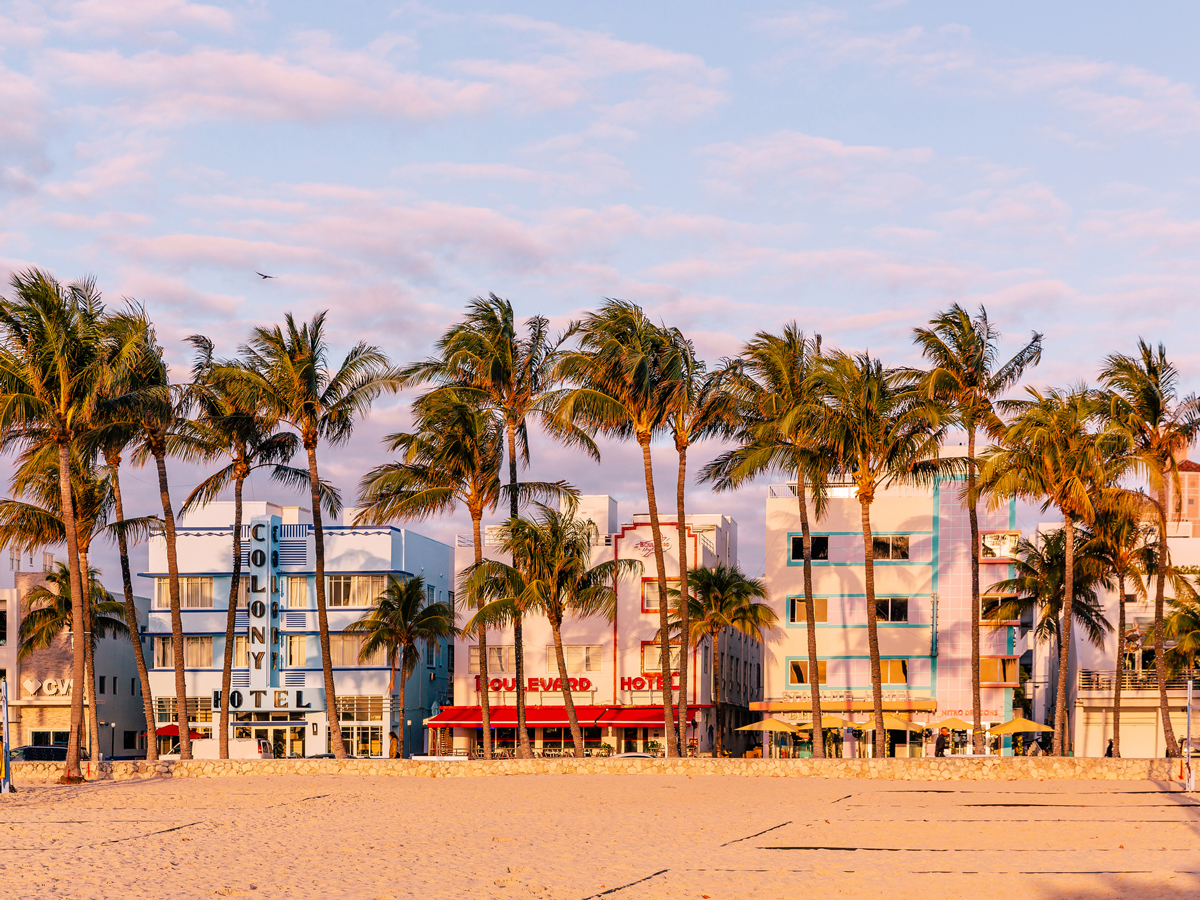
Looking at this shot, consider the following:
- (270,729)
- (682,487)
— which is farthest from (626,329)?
(270,729)

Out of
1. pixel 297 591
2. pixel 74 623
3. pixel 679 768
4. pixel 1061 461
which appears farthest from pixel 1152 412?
pixel 297 591

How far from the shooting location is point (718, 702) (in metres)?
64.9

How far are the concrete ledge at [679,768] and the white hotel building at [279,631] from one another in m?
31.7

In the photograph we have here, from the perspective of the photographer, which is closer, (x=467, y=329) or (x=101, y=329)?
(x=101, y=329)

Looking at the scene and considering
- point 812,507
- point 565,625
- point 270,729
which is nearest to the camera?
point 812,507

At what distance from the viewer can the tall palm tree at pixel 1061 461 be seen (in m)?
40.2

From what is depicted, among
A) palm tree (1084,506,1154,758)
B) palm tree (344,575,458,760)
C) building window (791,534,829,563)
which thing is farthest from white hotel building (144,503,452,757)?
palm tree (1084,506,1154,758)

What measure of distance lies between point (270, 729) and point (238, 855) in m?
53.5

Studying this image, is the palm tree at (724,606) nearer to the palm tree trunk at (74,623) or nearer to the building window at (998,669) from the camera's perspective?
the building window at (998,669)

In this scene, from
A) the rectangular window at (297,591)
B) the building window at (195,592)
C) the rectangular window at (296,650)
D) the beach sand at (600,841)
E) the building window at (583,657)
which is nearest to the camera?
the beach sand at (600,841)

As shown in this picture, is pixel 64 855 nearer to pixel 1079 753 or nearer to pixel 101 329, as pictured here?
pixel 101 329

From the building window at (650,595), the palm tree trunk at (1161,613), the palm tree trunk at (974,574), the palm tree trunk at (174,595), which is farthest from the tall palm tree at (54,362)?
the building window at (650,595)

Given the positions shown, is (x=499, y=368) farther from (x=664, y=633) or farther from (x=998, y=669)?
(x=998, y=669)

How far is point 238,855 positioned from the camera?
19.2m
